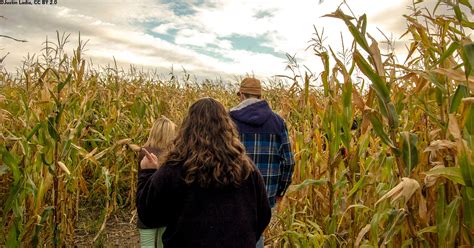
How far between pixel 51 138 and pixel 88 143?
2.36 m

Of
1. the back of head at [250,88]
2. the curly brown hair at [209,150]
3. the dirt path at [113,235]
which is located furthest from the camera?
the dirt path at [113,235]

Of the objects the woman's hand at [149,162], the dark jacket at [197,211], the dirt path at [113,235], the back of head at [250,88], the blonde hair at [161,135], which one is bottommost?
the dirt path at [113,235]

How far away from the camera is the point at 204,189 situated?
2.21 m

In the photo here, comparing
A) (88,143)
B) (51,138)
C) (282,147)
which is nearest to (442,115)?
(282,147)

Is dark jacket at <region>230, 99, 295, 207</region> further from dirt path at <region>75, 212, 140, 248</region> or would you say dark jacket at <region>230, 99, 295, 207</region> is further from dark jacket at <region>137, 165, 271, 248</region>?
dirt path at <region>75, 212, 140, 248</region>

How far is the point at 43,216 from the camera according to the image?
11.9 feet

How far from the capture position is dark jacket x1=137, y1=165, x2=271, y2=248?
2.21 m

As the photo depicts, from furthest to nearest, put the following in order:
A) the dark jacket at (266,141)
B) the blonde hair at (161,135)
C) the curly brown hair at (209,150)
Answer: the dark jacket at (266,141), the blonde hair at (161,135), the curly brown hair at (209,150)

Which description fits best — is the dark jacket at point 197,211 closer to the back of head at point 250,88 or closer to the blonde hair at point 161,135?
the blonde hair at point 161,135

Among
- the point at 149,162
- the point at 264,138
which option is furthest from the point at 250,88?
the point at 149,162

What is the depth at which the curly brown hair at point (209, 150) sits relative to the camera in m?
2.20

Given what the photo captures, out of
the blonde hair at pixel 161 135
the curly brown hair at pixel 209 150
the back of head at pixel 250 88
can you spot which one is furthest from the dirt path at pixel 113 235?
the curly brown hair at pixel 209 150

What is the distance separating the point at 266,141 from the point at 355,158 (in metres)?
0.66

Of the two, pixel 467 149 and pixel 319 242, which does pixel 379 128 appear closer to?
pixel 467 149
